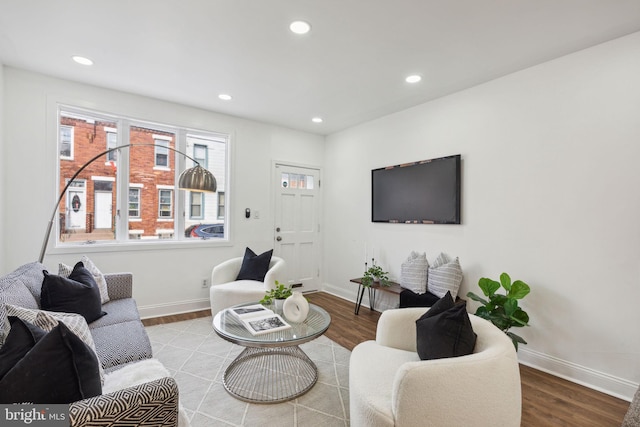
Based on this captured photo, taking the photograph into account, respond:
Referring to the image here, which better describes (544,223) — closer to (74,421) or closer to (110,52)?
(74,421)

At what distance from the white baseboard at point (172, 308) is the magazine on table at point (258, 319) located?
1.67 m

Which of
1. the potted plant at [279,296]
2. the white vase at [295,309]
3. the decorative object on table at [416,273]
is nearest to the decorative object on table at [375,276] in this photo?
the decorative object on table at [416,273]

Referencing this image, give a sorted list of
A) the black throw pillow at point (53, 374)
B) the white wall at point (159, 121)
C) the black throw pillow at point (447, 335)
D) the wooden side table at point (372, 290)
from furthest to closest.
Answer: the wooden side table at point (372, 290) → the white wall at point (159, 121) → the black throw pillow at point (447, 335) → the black throw pillow at point (53, 374)

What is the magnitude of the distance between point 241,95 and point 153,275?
240cm

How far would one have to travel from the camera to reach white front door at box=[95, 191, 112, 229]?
3514 millimetres

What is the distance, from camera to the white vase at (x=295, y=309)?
2369mm

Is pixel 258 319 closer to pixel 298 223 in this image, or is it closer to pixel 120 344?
pixel 120 344

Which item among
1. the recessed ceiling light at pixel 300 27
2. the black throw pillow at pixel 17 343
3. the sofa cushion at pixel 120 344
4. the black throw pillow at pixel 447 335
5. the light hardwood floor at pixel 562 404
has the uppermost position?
the recessed ceiling light at pixel 300 27

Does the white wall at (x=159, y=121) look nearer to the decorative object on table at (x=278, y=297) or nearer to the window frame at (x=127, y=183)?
the window frame at (x=127, y=183)

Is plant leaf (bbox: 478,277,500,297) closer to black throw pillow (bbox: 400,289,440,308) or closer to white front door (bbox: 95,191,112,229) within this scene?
black throw pillow (bbox: 400,289,440,308)

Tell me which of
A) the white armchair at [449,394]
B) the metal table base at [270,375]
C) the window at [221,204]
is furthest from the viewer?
the window at [221,204]

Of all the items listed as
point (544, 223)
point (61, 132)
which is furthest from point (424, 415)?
point (61, 132)

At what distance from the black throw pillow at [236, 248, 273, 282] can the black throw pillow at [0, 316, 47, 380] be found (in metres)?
2.60

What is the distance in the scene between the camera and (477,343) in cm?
164
